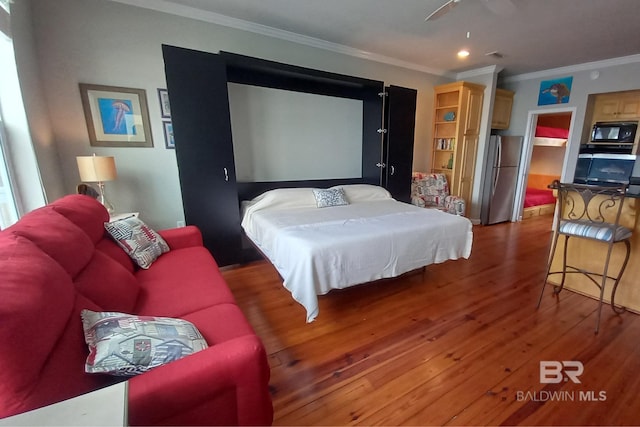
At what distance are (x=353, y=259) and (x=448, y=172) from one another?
3.59 m

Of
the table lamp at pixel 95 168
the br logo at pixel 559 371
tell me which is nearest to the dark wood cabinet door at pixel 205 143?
the table lamp at pixel 95 168

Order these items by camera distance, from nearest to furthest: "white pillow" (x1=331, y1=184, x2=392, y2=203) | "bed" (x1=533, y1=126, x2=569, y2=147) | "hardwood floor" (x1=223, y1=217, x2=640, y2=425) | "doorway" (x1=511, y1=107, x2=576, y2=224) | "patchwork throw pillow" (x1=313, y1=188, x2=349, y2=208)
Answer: "hardwood floor" (x1=223, y1=217, x2=640, y2=425) → "patchwork throw pillow" (x1=313, y1=188, x2=349, y2=208) → "white pillow" (x1=331, y1=184, x2=392, y2=203) → "doorway" (x1=511, y1=107, x2=576, y2=224) → "bed" (x1=533, y1=126, x2=569, y2=147)

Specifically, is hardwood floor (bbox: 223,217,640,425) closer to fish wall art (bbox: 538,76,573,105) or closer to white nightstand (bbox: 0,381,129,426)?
white nightstand (bbox: 0,381,129,426)

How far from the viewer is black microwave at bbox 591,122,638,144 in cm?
383

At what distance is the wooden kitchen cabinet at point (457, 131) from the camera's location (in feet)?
14.2

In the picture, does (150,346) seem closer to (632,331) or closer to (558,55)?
(632,331)

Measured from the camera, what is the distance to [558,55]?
374cm

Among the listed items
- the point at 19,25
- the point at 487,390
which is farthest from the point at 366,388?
the point at 19,25

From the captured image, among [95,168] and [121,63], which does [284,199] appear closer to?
[95,168]

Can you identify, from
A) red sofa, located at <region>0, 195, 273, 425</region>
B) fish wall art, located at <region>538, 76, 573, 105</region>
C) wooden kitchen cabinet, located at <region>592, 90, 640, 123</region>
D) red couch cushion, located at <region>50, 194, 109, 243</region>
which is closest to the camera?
red sofa, located at <region>0, 195, 273, 425</region>

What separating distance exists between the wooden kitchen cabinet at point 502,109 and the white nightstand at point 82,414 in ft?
18.6

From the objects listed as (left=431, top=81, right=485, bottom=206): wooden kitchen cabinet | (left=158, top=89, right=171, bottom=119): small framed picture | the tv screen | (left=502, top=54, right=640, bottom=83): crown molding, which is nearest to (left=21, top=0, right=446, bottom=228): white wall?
(left=158, top=89, right=171, bottom=119): small framed picture

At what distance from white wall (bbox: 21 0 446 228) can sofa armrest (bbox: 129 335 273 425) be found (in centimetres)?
229

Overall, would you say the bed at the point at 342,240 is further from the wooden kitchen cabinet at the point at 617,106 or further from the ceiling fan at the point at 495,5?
the wooden kitchen cabinet at the point at 617,106
